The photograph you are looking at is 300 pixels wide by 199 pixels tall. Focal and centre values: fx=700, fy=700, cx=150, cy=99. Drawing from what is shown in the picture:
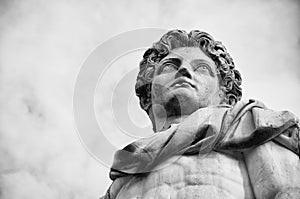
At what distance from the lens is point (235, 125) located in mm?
8891

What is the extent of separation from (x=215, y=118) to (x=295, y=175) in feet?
4.55

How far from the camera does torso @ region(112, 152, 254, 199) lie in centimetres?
820

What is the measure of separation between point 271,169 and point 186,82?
2363 millimetres

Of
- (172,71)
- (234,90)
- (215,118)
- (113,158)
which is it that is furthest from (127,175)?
(234,90)

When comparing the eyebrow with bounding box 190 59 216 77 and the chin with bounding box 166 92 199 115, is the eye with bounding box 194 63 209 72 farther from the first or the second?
the chin with bounding box 166 92 199 115

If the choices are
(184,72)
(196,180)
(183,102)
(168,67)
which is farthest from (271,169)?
(168,67)

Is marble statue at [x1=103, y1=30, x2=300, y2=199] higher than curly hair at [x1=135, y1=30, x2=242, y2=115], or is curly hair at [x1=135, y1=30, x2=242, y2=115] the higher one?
curly hair at [x1=135, y1=30, x2=242, y2=115]

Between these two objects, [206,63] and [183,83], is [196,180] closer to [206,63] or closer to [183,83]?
[183,83]

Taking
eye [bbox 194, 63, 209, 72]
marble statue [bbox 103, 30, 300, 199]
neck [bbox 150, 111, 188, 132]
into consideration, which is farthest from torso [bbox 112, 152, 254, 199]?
eye [bbox 194, 63, 209, 72]

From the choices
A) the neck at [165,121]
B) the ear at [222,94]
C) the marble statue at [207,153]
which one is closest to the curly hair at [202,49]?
the ear at [222,94]

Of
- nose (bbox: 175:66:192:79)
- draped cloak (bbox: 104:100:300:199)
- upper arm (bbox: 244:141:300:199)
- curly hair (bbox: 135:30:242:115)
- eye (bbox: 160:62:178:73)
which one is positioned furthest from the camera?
curly hair (bbox: 135:30:242:115)

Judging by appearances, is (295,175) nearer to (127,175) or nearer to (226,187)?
(226,187)

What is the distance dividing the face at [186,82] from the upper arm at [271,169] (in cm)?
162

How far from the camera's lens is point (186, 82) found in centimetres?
1013
